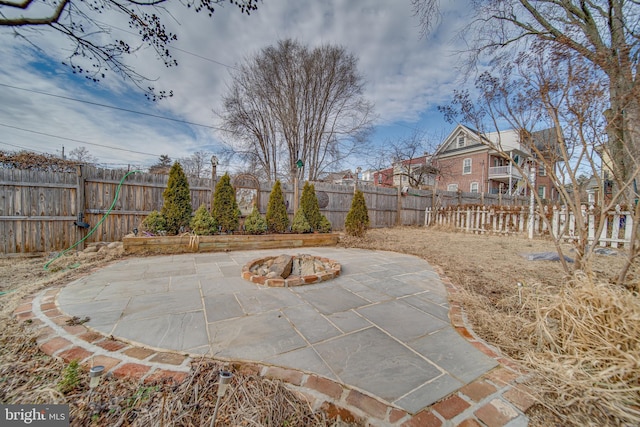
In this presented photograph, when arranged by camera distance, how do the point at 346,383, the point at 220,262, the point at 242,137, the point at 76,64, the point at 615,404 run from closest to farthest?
the point at 615,404 < the point at 346,383 < the point at 76,64 < the point at 220,262 < the point at 242,137

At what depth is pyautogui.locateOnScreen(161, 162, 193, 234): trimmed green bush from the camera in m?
4.97

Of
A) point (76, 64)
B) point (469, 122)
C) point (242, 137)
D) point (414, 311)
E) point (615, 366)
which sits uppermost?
point (242, 137)

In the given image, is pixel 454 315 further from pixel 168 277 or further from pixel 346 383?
pixel 168 277

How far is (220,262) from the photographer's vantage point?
12.8 ft

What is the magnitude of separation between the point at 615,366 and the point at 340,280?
7.32ft

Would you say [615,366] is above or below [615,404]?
above

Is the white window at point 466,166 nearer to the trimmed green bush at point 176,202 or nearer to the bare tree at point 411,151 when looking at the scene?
the bare tree at point 411,151

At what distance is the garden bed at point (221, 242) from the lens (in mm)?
4344

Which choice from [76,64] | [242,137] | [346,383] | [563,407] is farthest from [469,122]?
[242,137]

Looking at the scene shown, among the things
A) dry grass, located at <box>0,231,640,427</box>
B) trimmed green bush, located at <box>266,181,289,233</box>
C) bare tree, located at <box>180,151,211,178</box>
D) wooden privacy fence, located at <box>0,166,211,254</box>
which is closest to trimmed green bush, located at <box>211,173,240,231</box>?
trimmed green bush, located at <box>266,181,289,233</box>

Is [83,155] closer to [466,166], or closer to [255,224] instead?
[255,224]

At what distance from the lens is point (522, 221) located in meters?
7.51

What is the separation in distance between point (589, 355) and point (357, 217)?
16.6ft

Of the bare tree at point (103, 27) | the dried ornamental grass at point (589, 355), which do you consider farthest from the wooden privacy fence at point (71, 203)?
the dried ornamental grass at point (589, 355)
